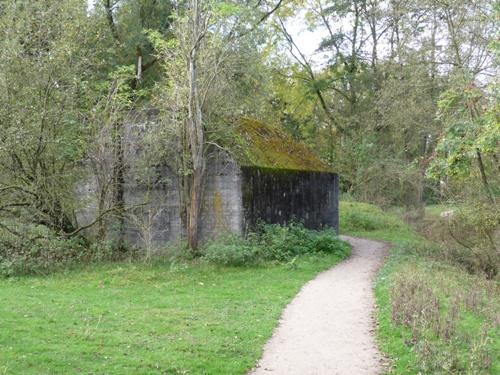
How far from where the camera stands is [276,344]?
8383mm

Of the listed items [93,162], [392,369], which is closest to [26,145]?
[93,162]

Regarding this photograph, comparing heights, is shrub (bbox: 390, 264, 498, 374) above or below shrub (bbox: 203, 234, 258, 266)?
below

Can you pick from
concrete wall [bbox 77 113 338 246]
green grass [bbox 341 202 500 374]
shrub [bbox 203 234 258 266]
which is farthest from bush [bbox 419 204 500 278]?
shrub [bbox 203 234 258 266]

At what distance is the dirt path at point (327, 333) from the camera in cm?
736

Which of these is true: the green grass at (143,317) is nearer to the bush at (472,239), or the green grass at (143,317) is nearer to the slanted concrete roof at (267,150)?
the slanted concrete roof at (267,150)

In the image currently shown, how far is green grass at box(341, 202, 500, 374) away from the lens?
7.04 metres

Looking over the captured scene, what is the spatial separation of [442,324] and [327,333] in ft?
5.85

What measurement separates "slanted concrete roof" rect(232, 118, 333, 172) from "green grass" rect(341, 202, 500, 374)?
201 inches

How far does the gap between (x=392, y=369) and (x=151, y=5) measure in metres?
21.7

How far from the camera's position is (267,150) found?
63.3 feet

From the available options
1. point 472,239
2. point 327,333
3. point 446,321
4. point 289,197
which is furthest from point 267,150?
point 446,321

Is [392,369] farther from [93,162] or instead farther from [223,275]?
[93,162]

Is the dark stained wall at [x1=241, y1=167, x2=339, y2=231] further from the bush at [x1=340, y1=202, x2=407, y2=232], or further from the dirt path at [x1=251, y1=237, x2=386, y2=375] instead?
the bush at [x1=340, y1=202, x2=407, y2=232]

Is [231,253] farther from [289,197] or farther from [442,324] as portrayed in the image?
[442,324]
